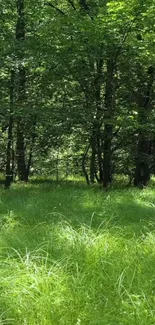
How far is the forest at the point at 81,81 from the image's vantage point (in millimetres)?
7887

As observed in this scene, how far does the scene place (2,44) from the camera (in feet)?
26.7

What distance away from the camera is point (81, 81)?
8.67 meters

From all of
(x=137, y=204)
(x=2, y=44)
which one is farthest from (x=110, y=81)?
(x=137, y=204)

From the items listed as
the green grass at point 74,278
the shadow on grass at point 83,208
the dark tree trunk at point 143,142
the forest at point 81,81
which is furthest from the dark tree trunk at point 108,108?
the green grass at point 74,278

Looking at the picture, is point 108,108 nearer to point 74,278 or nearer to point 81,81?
point 81,81

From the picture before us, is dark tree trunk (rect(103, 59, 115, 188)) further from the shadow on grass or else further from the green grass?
the green grass

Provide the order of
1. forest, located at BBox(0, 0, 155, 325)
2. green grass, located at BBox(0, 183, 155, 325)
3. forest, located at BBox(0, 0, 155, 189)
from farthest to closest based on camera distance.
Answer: forest, located at BBox(0, 0, 155, 189), forest, located at BBox(0, 0, 155, 325), green grass, located at BBox(0, 183, 155, 325)

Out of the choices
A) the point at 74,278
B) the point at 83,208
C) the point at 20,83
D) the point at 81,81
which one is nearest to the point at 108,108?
the point at 81,81

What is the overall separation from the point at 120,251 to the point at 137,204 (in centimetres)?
300

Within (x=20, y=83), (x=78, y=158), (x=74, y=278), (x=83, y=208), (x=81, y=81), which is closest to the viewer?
(x=74, y=278)

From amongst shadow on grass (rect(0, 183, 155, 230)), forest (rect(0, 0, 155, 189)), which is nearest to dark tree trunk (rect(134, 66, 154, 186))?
forest (rect(0, 0, 155, 189))

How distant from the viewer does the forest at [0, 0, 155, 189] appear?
25.9 feet

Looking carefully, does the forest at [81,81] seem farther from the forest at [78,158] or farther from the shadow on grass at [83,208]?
the shadow on grass at [83,208]

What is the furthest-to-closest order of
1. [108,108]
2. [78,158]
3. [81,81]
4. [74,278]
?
[78,158] → [81,81] → [108,108] → [74,278]
